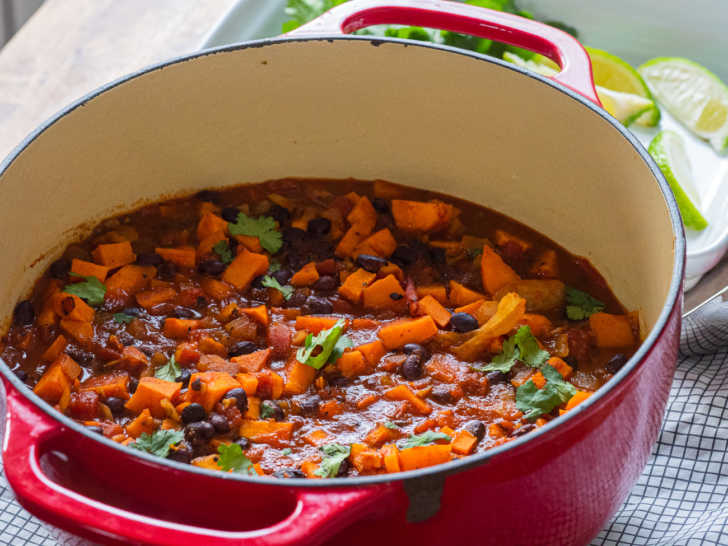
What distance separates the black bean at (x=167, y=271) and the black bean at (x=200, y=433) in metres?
0.55

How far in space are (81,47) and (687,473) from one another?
2415mm

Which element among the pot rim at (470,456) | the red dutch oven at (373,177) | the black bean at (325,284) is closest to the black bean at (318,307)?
the black bean at (325,284)

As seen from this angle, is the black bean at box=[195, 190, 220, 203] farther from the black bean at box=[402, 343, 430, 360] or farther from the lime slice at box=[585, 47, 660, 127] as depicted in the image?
the lime slice at box=[585, 47, 660, 127]

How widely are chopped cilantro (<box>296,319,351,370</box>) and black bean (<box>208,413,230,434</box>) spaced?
0.23m

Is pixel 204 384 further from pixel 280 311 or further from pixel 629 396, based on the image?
pixel 629 396

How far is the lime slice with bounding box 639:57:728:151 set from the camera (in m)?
3.03

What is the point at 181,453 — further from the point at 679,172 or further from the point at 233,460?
the point at 679,172

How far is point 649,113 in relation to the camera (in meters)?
3.10

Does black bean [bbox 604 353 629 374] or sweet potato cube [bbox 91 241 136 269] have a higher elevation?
sweet potato cube [bbox 91 241 136 269]

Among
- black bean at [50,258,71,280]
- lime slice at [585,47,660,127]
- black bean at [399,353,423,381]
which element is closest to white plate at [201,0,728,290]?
lime slice at [585,47,660,127]

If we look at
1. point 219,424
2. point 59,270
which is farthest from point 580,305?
point 59,270

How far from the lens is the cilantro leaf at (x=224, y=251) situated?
93.0 inches

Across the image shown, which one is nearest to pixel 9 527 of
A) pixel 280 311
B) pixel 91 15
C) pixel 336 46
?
pixel 280 311

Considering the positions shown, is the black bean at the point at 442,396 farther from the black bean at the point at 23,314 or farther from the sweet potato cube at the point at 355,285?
the black bean at the point at 23,314
